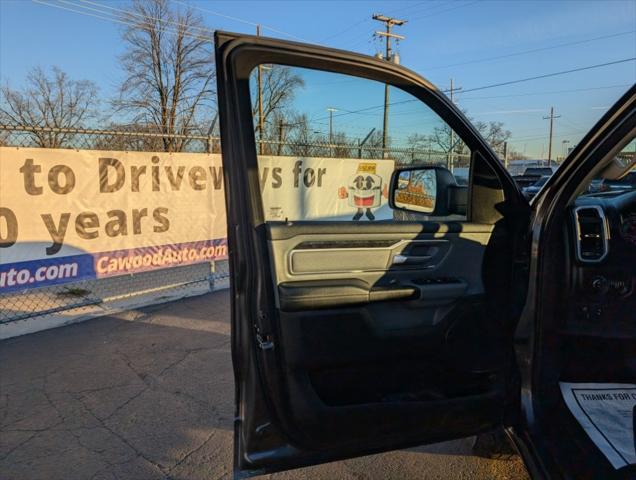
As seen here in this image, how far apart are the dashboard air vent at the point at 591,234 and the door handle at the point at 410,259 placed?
78 centimetres

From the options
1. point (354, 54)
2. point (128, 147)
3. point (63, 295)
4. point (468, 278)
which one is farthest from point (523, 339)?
point (128, 147)

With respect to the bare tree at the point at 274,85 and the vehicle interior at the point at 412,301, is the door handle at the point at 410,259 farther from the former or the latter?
the bare tree at the point at 274,85

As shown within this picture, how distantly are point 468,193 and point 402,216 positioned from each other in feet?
2.07

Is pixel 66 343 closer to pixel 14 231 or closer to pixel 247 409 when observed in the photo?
pixel 14 231

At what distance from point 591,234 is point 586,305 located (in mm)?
360

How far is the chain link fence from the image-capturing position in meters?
4.54

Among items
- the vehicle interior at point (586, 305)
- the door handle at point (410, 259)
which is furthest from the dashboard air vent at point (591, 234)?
the door handle at point (410, 259)

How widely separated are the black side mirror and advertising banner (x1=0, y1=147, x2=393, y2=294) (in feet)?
3.49

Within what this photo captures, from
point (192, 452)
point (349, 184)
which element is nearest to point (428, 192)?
point (192, 452)

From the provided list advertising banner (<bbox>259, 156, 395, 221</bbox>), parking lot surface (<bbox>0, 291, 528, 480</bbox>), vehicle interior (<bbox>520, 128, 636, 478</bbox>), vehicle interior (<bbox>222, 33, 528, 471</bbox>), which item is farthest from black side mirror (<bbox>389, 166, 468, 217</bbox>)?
advertising banner (<bbox>259, 156, 395, 221</bbox>)

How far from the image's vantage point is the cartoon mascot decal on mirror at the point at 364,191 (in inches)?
283

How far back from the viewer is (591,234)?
2.14 metres

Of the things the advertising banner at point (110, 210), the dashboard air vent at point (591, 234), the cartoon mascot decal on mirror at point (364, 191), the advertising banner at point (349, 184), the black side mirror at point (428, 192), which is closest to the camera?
the dashboard air vent at point (591, 234)

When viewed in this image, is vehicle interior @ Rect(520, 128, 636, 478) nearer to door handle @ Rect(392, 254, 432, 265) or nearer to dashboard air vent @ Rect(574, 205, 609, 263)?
dashboard air vent @ Rect(574, 205, 609, 263)
